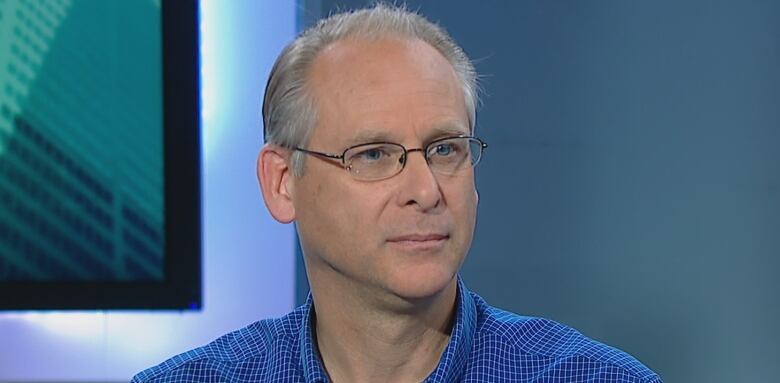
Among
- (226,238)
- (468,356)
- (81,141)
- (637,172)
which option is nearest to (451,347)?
(468,356)

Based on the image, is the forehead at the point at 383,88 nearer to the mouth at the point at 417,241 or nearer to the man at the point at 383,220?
the man at the point at 383,220

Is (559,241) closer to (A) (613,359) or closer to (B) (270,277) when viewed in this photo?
(B) (270,277)

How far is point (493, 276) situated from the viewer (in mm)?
2418

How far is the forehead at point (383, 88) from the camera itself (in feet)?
4.49

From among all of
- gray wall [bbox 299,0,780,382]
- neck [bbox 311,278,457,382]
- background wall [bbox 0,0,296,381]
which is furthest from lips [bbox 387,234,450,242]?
background wall [bbox 0,0,296,381]

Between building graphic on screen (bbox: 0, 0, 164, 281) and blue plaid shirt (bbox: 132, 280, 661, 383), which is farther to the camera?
building graphic on screen (bbox: 0, 0, 164, 281)

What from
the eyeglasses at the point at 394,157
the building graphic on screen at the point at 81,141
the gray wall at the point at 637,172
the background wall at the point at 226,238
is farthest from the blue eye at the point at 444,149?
the building graphic on screen at the point at 81,141

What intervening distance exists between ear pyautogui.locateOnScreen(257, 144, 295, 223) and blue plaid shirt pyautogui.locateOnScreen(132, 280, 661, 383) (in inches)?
6.2

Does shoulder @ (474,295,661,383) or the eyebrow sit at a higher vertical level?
the eyebrow

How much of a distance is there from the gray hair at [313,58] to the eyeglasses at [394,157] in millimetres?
87

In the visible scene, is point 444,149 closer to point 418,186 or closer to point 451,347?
point 418,186

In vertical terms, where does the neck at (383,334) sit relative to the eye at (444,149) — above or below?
below

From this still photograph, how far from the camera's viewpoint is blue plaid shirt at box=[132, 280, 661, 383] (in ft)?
4.80

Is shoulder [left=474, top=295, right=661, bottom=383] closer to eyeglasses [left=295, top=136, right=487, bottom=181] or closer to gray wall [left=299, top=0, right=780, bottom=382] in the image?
eyeglasses [left=295, top=136, right=487, bottom=181]
